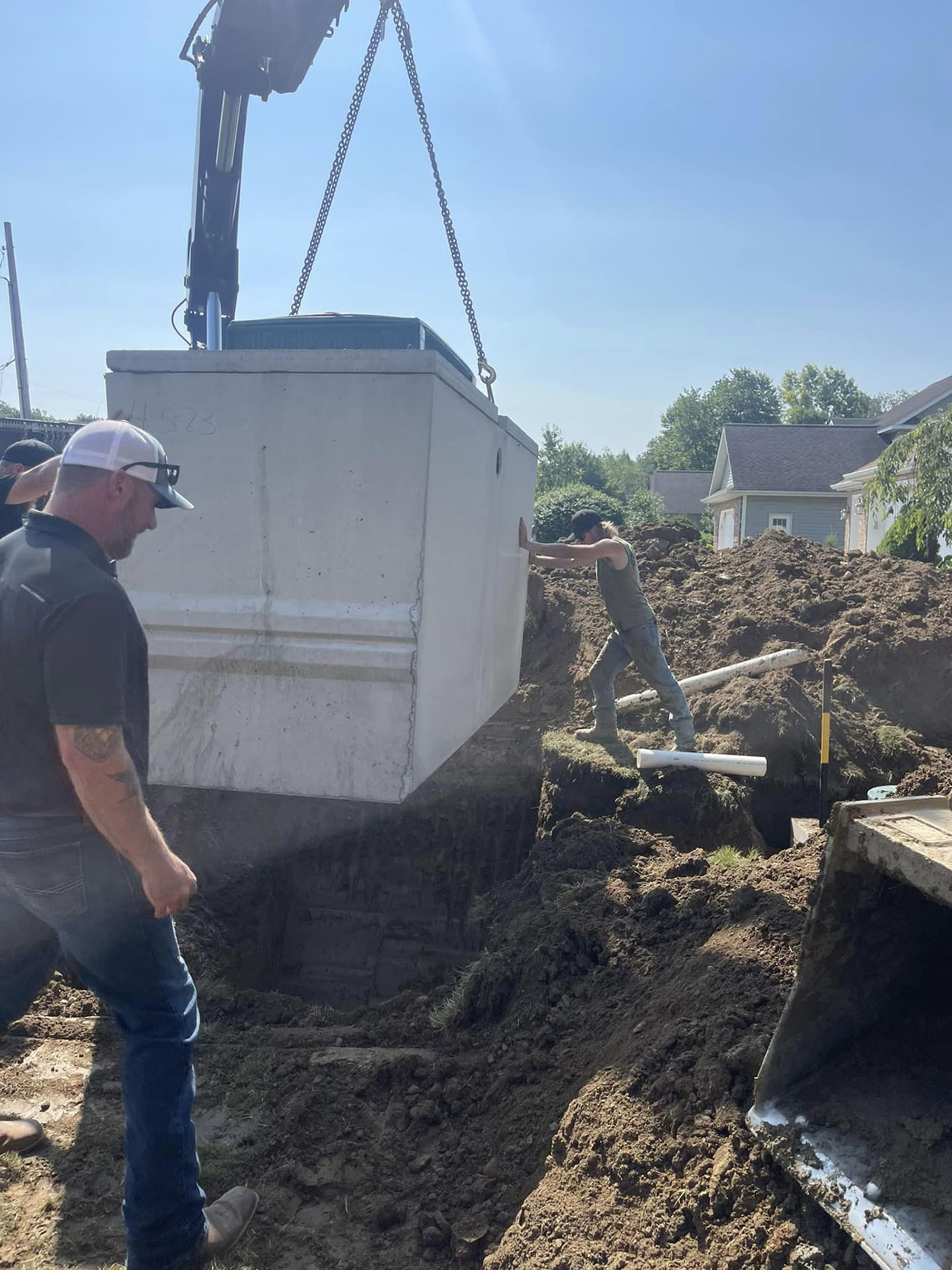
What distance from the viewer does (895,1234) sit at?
6.48ft

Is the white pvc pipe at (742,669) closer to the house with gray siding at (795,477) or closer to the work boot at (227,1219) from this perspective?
the work boot at (227,1219)

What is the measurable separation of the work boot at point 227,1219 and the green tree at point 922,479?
12.9 m

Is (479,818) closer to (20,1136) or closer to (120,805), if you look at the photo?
(20,1136)

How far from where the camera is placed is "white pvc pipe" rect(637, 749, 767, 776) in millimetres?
6598

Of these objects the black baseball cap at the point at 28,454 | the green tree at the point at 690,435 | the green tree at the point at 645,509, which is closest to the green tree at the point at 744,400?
the green tree at the point at 690,435

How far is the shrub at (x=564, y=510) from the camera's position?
20.8m

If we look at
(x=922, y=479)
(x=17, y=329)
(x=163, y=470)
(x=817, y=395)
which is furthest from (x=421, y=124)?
(x=817, y=395)

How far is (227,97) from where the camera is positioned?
6.22m

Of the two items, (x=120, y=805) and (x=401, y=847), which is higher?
(x=120, y=805)

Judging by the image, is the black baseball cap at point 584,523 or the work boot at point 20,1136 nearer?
the work boot at point 20,1136

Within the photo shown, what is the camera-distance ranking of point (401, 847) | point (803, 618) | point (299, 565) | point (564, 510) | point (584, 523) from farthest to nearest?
point (564, 510)
point (803, 618)
point (584, 523)
point (401, 847)
point (299, 565)

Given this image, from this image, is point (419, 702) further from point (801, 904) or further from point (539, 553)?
point (539, 553)

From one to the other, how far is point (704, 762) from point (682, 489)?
175 ft

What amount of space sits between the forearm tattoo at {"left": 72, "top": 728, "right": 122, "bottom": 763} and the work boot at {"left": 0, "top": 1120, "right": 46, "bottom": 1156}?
1.72m
